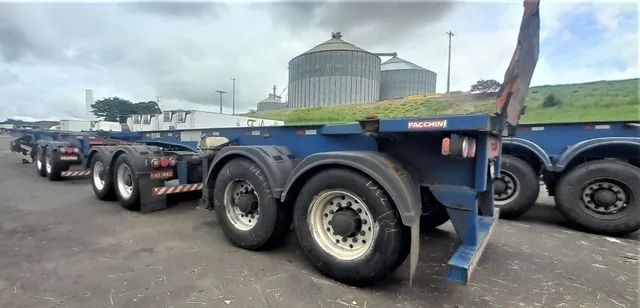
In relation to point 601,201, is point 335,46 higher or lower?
higher

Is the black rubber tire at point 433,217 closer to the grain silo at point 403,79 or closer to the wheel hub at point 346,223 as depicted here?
the wheel hub at point 346,223

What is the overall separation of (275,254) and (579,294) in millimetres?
2876

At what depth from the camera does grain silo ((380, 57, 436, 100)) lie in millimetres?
29542

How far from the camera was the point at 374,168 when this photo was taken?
9.02ft

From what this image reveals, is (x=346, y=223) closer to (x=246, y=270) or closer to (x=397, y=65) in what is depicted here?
(x=246, y=270)

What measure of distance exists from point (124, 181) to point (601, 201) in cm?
745

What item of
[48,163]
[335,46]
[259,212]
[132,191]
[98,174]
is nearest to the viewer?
[259,212]

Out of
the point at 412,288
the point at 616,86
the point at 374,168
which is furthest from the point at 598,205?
the point at 616,86

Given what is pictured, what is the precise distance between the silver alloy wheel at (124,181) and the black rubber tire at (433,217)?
15.3 ft

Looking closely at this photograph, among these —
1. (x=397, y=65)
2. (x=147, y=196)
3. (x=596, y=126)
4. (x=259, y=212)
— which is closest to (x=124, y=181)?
(x=147, y=196)

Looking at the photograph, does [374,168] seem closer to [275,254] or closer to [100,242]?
[275,254]

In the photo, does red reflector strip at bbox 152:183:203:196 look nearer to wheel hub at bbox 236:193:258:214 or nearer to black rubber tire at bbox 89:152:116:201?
black rubber tire at bbox 89:152:116:201

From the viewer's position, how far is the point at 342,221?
9.55ft

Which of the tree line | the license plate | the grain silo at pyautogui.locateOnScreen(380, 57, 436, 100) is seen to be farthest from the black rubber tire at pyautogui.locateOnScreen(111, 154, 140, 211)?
the tree line
